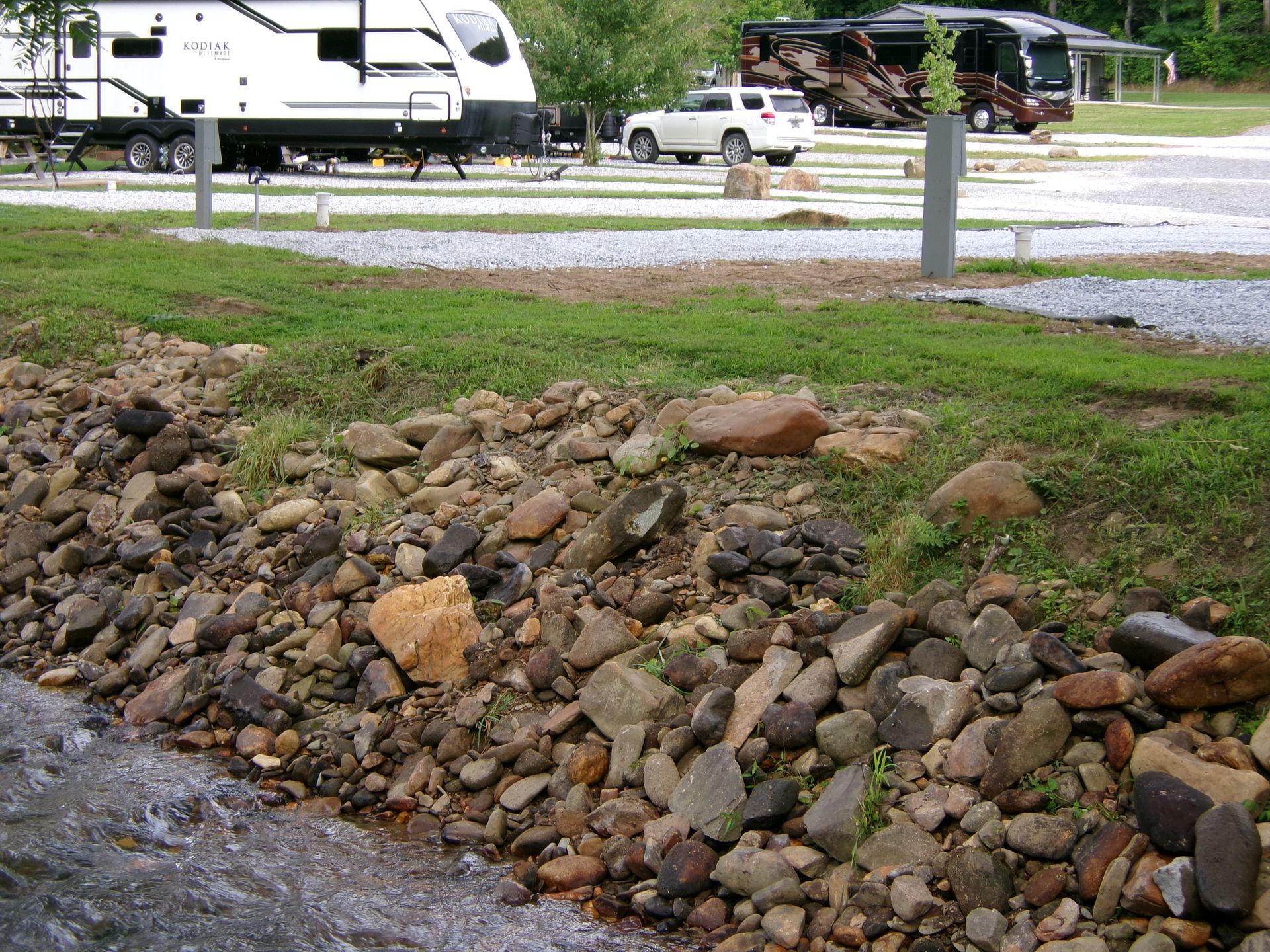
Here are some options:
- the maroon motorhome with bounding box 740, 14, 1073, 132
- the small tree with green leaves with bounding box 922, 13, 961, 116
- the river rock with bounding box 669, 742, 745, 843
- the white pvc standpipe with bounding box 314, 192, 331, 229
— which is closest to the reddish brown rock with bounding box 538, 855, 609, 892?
the river rock with bounding box 669, 742, 745, 843

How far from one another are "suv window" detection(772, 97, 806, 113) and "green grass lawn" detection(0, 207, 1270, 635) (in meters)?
20.7

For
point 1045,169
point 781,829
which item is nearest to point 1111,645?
point 781,829

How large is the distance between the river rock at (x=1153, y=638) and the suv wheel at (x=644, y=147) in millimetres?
28546

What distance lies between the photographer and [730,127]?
30062 mm

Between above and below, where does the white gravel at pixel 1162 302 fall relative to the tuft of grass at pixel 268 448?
above

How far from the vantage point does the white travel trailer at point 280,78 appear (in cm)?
2130

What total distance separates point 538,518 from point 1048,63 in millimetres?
36510

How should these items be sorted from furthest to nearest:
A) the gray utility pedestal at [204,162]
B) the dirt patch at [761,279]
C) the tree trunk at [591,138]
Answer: the tree trunk at [591,138]
the gray utility pedestal at [204,162]
the dirt patch at [761,279]

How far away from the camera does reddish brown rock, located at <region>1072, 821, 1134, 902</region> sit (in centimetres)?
384

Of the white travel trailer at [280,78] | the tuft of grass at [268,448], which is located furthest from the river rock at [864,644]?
the white travel trailer at [280,78]

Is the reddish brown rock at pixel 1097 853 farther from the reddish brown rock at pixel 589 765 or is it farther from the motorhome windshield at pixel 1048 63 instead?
the motorhome windshield at pixel 1048 63

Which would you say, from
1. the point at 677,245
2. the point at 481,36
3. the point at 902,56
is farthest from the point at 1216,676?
the point at 902,56

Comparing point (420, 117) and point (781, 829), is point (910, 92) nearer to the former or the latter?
point (420, 117)

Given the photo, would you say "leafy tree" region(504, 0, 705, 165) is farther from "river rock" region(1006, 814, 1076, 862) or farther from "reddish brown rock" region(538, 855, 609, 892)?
"river rock" region(1006, 814, 1076, 862)
